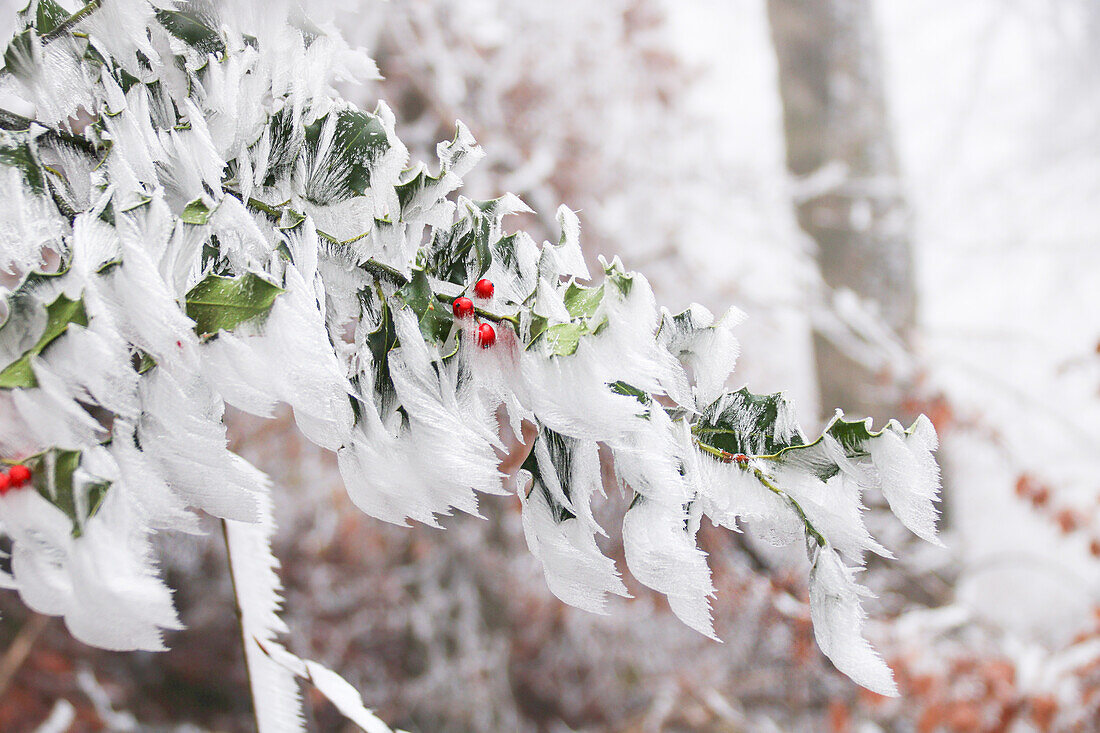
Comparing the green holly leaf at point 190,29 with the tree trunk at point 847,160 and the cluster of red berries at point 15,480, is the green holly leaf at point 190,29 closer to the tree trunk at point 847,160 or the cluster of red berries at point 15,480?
the cluster of red berries at point 15,480

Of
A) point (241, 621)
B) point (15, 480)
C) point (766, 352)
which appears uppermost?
point (15, 480)

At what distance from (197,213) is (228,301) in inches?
1.1

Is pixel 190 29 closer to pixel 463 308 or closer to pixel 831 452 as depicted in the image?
pixel 463 308

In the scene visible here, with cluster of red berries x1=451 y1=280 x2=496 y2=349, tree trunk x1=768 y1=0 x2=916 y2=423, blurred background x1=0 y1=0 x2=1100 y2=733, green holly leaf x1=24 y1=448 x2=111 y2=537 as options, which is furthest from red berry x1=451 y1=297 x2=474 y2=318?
tree trunk x1=768 y1=0 x2=916 y2=423

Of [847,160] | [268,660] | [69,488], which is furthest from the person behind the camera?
[847,160]

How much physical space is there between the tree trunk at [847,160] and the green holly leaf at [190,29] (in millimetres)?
1667

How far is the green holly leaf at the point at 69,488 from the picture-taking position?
158 mm

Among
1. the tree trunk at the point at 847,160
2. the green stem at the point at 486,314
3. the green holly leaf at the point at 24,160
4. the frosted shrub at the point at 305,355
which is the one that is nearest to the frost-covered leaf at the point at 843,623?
the frosted shrub at the point at 305,355

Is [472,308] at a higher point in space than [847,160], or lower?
higher

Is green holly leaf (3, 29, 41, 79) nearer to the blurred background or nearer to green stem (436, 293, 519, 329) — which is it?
green stem (436, 293, 519, 329)

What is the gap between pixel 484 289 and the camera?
0.23 meters

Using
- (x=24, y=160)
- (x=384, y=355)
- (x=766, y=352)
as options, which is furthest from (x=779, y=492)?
(x=766, y=352)

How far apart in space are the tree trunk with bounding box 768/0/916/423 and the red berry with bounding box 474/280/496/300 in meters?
1.63

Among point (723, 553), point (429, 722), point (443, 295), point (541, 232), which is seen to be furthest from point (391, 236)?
point (429, 722)
